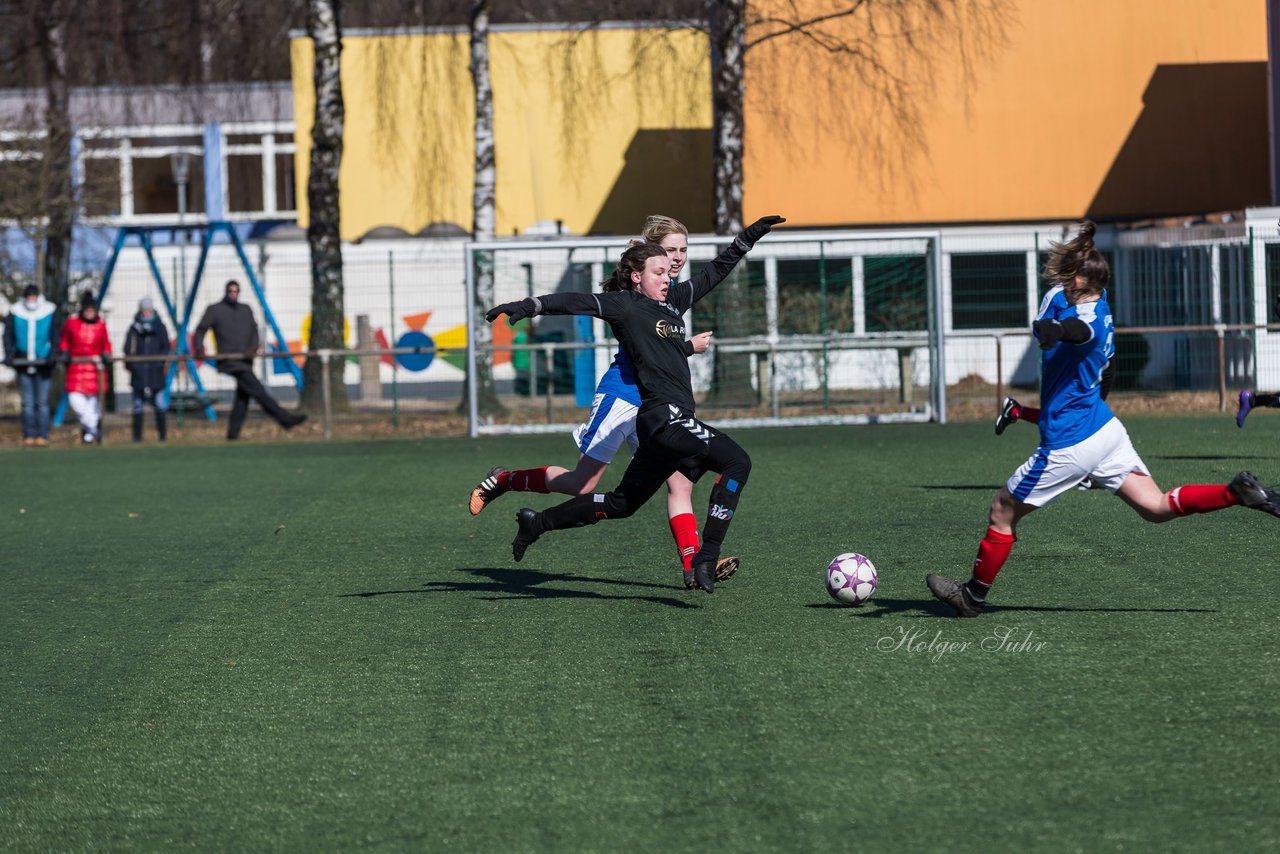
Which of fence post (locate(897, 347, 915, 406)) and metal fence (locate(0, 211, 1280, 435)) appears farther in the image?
fence post (locate(897, 347, 915, 406))

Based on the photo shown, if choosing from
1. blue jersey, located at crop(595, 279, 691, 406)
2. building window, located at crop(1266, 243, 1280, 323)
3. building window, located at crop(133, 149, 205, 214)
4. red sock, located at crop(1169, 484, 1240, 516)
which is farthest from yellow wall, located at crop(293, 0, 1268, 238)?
red sock, located at crop(1169, 484, 1240, 516)

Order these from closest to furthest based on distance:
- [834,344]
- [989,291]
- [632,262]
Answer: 1. [632,262]
2. [834,344]
3. [989,291]

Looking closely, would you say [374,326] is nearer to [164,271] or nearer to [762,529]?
[164,271]

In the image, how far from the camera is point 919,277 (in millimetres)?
22031

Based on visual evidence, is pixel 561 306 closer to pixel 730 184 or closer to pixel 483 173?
pixel 730 184

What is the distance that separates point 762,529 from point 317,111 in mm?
13115

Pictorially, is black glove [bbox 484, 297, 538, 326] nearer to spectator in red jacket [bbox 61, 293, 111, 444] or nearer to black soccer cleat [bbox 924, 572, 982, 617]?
black soccer cleat [bbox 924, 572, 982, 617]

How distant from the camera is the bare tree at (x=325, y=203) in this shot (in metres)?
21.7

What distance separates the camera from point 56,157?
84.4 feet

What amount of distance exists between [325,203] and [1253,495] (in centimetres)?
1687

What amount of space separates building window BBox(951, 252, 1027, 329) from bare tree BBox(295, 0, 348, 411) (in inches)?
385

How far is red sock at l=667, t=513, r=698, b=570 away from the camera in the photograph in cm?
792

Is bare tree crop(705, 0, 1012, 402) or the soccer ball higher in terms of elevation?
bare tree crop(705, 0, 1012, 402)

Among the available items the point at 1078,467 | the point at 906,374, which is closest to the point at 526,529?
the point at 1078,467
